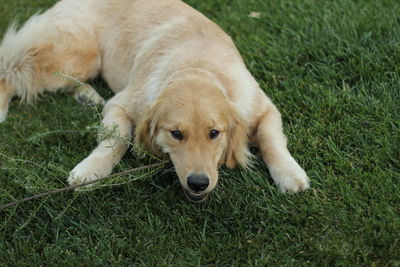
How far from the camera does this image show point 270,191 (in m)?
3.45

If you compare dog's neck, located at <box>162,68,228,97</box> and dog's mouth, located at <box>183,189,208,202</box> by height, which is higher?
dog's neck, located at <box>162,68,228,97</box>

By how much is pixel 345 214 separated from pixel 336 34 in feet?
7.28

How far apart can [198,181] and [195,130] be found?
13.3 inches

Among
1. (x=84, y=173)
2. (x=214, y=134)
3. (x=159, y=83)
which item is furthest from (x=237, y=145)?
(x=84, y=173)

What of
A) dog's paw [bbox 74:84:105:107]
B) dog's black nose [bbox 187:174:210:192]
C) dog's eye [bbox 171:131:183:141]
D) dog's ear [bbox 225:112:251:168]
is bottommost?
dog's paw [bbox 74:84:105:107]

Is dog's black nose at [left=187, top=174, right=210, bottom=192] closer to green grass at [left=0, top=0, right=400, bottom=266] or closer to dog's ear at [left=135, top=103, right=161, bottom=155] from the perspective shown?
green grass at [left=0, top=0, right=400, bottom=266]

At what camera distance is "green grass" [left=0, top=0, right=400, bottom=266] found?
3.09 m

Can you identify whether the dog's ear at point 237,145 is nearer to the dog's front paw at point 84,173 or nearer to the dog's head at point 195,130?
the dog's head at point 195,130

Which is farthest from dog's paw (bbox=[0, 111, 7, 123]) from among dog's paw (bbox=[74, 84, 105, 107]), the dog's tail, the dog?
dog's paw (bbox=[74, 84, 105, 107])

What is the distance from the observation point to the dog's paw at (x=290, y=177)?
3.43 metres

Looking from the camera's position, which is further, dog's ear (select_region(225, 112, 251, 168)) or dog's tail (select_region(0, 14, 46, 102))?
dog's tail (select_region(0, 14, 46, 102))

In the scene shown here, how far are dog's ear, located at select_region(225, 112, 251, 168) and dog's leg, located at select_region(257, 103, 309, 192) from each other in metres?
0.16

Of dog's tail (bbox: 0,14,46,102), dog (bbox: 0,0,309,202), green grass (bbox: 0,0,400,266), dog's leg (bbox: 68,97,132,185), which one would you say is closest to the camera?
green grass (bbox: 0,0,400,266)

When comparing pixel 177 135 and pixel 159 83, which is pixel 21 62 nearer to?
pixel 159 83
